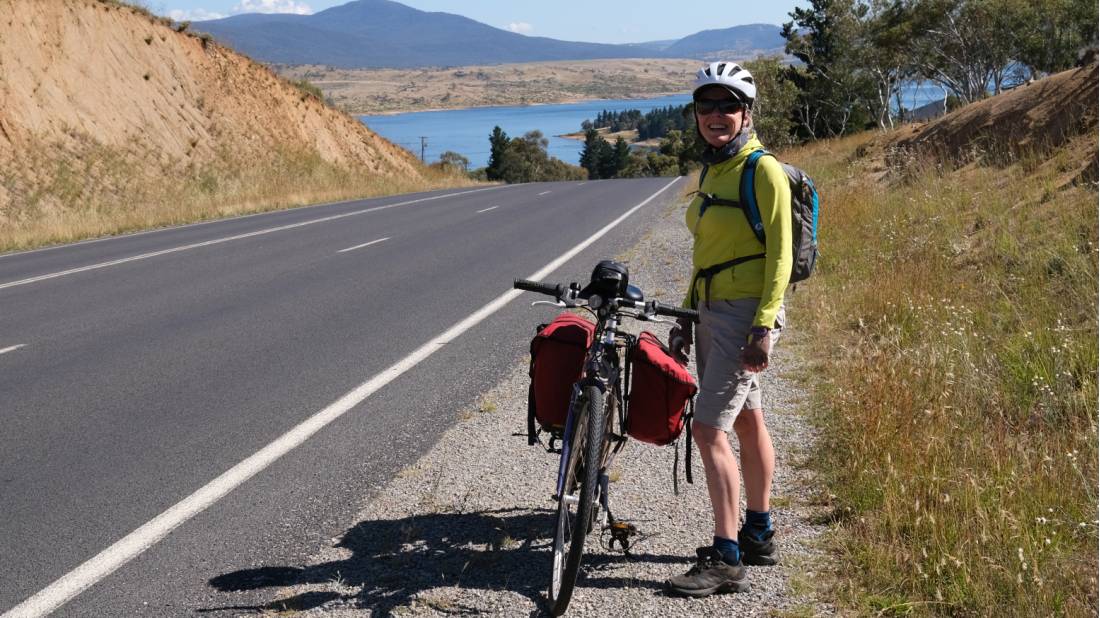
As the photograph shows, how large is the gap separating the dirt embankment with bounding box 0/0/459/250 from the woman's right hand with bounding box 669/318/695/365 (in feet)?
53.8

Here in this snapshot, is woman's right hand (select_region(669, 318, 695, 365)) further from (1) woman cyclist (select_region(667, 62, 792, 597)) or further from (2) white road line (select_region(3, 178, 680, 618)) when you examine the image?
(2) white road line (select_region(3, 178, 680, 618))

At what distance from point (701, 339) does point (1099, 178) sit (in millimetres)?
7856

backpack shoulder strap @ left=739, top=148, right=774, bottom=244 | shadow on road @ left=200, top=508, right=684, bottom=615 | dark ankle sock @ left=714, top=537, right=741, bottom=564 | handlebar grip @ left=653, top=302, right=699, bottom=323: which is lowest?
shadow on road @ left=200, top=508, right=684, bottom=615

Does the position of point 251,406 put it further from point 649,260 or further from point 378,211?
point 378,211

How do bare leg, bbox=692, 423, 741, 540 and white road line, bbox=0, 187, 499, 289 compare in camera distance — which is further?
white road line, bbox=0, 187, 499, 289

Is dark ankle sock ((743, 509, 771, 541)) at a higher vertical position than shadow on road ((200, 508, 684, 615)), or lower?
higher

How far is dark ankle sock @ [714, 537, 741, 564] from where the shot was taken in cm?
377

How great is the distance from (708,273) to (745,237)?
21 centimetres

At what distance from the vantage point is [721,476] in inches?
148

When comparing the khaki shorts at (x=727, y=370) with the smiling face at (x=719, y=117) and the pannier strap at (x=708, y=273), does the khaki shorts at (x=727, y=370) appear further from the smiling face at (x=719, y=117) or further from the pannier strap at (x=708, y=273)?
the smiling face at (x=719, y=117)

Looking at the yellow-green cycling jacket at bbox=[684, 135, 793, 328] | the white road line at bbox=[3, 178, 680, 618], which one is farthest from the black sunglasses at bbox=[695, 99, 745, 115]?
the white road line at bbox=[3, 178, 680, 618]

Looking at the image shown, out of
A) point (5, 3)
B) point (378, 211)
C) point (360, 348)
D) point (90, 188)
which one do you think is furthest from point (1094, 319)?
point (5, 3)

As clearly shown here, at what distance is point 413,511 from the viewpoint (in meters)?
4.61

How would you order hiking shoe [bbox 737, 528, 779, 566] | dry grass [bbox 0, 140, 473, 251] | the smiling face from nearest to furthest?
the smiling face → hiking shoe [bbox 737, 528, 779, 566] → dry grass [bbox 0, 140, 473, 251]
